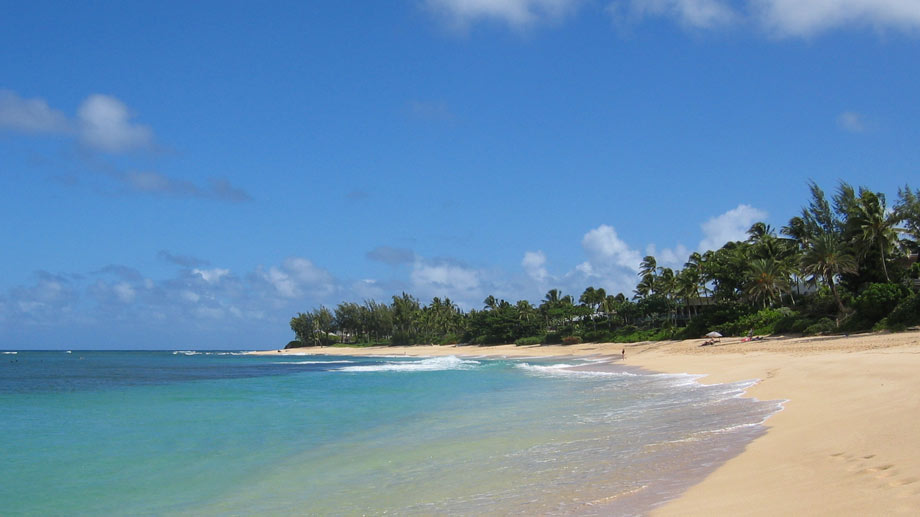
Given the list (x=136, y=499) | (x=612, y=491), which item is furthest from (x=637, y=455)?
(x=136, y=499)

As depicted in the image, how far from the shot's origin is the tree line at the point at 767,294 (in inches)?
1468

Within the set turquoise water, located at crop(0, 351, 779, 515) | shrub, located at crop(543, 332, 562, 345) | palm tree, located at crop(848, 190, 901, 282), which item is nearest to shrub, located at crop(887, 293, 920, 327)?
palm tree, located at crop(848, 190, 901, 282)

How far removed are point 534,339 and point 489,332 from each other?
11340 mm

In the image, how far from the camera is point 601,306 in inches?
3452

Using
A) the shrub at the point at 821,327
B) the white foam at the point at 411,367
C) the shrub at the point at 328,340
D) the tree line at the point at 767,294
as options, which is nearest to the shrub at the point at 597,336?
the tree line at the point at 767,294

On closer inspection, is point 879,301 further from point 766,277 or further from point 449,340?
point 449,340

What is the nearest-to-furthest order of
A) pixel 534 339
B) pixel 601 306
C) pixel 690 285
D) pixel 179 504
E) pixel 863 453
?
1. pixel 863 453
2. pixel 179 504
3. pixel 690 285
4. pixel 534 339
5. pixel 601 306

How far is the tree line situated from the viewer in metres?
37.3

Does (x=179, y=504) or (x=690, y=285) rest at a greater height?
(x=690, y=285)

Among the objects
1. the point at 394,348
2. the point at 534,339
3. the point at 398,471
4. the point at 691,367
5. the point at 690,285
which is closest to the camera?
the point at 398,471

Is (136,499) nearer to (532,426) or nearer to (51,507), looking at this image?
(51,507)

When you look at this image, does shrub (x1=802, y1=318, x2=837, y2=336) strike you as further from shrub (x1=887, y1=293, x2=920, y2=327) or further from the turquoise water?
the turquoise water

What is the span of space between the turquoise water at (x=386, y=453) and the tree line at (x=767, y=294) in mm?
23028

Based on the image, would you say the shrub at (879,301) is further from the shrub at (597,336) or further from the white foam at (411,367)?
the shrub at (597,336)
